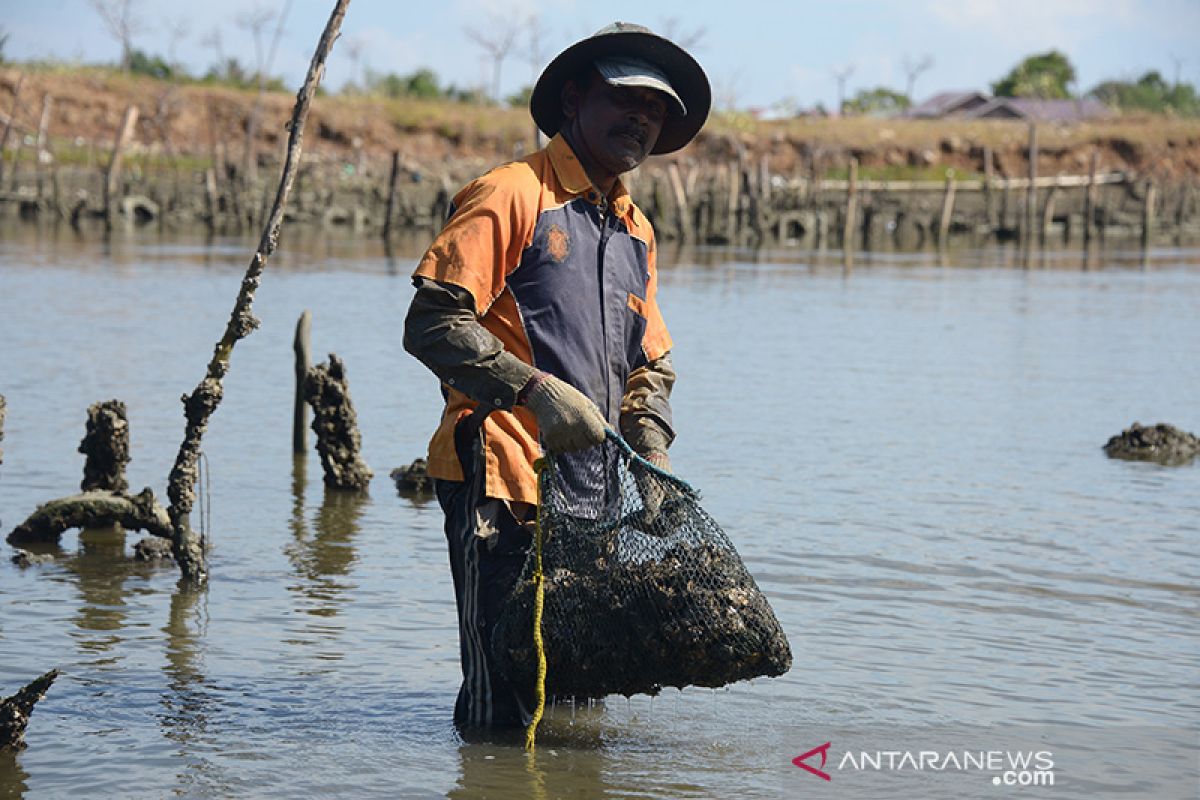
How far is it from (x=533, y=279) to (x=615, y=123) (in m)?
0.47

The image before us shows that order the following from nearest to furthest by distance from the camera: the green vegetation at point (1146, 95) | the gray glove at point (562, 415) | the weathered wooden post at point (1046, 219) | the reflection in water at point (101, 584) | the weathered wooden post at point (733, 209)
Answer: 1. the gray glove at point (562, 415)
2. the reflection in water at point (101, 584)
3. the weathered wooden post at point (733, 209)
4. the weathered wooden post at point (1046, 219)
5. the green vegetation at point (1146, 95)

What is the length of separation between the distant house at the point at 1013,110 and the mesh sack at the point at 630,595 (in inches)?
2957

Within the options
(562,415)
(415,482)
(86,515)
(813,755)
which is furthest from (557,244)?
(415,482)

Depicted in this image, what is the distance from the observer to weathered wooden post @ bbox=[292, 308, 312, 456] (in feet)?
31.5

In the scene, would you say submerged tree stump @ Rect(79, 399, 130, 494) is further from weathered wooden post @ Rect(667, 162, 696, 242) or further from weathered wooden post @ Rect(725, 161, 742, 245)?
weathered wooden post @ Rect(725, 161, 742, 245)

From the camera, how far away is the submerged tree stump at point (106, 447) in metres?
8.12

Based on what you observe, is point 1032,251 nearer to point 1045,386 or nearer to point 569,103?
point 1045,386

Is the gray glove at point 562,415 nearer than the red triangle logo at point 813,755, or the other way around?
the gray glove at point 562,415

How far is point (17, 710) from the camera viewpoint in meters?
4.79

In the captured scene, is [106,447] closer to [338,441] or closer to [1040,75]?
[338,441]

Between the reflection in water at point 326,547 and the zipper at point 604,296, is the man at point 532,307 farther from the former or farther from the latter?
the reflection in water at point 326,547

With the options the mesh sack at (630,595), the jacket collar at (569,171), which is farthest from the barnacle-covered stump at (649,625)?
the jacket collar at (569,171)

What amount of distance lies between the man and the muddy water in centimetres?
66

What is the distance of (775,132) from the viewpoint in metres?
68.4
